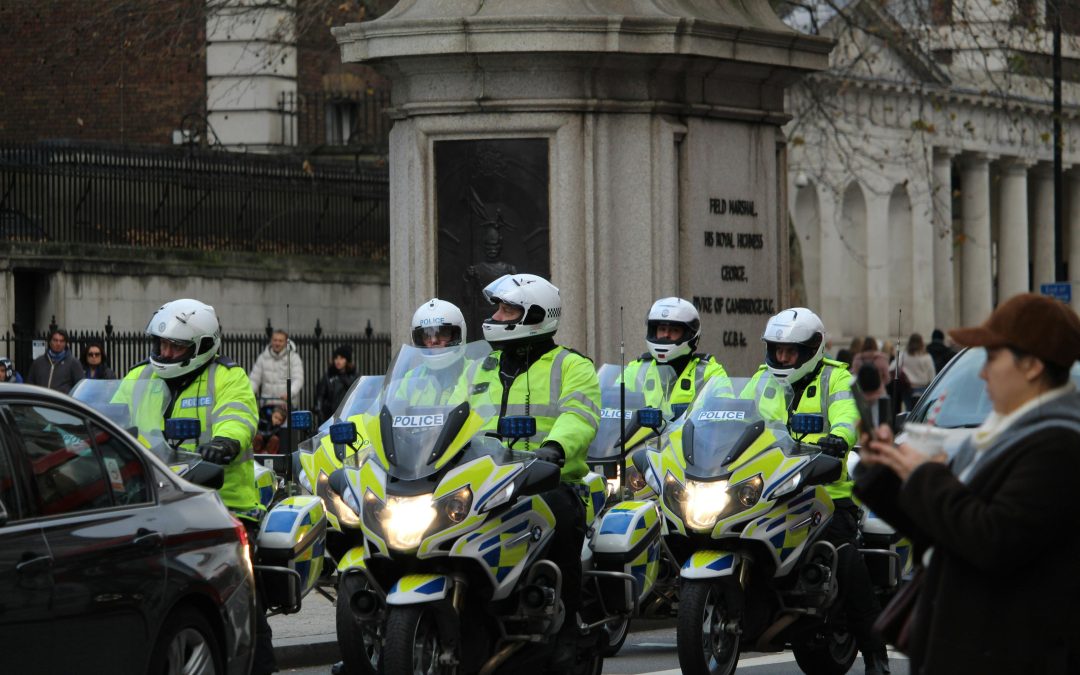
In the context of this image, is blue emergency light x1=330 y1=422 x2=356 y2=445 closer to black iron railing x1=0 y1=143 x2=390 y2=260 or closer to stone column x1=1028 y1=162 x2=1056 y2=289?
black iron railing x1=0 y1=143 x2=390 y2=260

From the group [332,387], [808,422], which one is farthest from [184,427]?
[332,387]

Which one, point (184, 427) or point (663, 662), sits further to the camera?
point (663, 662)

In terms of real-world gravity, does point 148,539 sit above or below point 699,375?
below

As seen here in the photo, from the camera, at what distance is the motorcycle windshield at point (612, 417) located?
13258mm

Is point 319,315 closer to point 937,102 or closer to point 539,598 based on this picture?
point 937,102

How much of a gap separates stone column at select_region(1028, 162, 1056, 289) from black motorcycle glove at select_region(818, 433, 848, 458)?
63.7 meters

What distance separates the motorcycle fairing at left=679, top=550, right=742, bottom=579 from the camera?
10656 mm

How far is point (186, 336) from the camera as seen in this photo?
1079 cm

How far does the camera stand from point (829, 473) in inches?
432

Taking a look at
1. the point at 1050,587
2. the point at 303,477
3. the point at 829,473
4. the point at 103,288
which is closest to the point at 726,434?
the point at 829,473

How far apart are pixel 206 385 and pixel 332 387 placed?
40.3 feet

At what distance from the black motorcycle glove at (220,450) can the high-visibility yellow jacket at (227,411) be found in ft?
0.49

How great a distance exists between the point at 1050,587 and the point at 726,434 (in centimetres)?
566

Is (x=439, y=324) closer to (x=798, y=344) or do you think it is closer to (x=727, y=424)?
(x=727, y=424)
